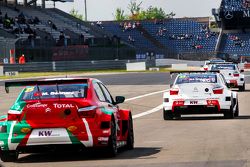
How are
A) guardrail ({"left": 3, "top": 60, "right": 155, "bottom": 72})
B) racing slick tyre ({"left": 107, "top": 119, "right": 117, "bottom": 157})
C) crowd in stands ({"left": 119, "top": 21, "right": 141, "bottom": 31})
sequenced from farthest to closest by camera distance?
1. crowd in stands ({"left": 119, "top": 21, "right": 141, "bottom": 31})
2. guardrail ({"left": 3, "top": 60, "right": 155, "bottom": 72})
3. racing slick tyre ({"left": 107, "top": 119, "right": 117, "bottom": 157})

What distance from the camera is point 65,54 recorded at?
232 ft

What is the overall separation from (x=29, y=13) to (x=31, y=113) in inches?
2671

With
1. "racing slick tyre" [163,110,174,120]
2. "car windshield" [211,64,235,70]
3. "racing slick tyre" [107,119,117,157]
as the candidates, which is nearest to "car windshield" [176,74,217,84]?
"racing slick tyre" [163,110,174,120]

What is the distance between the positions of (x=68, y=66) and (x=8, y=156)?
190 feet

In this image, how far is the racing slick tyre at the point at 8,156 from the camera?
36.7ft

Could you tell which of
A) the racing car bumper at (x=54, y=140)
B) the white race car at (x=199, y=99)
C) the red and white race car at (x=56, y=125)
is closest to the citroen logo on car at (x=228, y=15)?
the white race car at (x=199, y=99)

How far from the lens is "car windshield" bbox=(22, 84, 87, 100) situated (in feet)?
36.9

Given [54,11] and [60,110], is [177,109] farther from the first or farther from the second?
[54,11]

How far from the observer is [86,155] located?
12.0 m

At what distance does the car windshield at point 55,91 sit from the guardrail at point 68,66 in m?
50.2

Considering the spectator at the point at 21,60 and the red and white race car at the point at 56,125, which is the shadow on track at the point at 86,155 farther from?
the spectator at the point at 21,60

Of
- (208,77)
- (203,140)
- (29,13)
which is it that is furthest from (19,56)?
(203,140)

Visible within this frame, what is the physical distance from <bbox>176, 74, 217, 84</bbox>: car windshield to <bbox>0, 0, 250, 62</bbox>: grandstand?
42.5m

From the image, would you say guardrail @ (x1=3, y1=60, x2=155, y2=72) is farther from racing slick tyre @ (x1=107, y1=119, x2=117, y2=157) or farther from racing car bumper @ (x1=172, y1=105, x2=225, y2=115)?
racing slick tyre @ (x1=107, y1=119, x2=117, y2=157)
